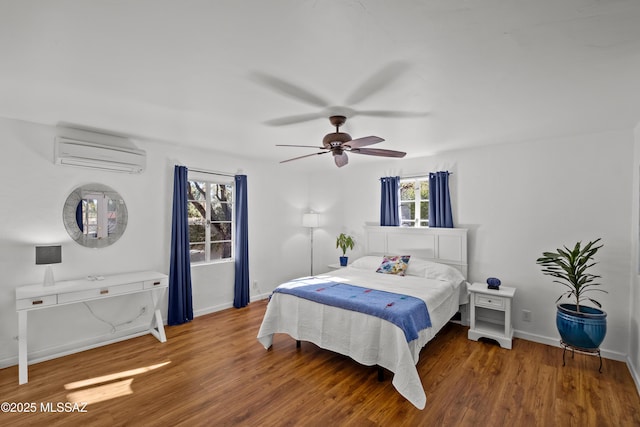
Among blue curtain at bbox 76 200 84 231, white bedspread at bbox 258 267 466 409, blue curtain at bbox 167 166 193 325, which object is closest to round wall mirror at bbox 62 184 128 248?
blue curtain at bbox 76 200 84 231

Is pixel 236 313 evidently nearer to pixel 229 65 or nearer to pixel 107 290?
pixel 107 290

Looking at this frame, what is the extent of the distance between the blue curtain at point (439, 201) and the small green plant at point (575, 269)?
127cm

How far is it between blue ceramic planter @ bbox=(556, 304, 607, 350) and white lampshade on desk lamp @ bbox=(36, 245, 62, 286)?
5.22m

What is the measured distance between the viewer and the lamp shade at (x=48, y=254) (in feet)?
9.70

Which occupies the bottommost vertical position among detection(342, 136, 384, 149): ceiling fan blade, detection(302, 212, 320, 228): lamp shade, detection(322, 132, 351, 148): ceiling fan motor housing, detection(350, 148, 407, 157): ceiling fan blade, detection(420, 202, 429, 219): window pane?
detection(302, 212, 320, 228): lamp shade

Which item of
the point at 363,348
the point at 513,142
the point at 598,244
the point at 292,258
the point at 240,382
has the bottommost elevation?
the point at 240,382

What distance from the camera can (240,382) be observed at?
2.74 m

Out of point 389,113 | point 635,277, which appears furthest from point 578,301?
point 389,113

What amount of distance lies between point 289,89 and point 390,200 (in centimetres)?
311

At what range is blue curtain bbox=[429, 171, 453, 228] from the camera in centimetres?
439

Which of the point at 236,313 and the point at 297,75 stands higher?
the point at 297,75

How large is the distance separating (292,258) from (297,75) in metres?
4.26

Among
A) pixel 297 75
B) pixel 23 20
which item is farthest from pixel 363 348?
pixel 23 20

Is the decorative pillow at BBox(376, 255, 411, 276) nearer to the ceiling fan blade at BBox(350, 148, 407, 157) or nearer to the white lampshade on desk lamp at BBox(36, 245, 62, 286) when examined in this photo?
the ceiling fan blade at BBox(350, 148, 407, 157)
